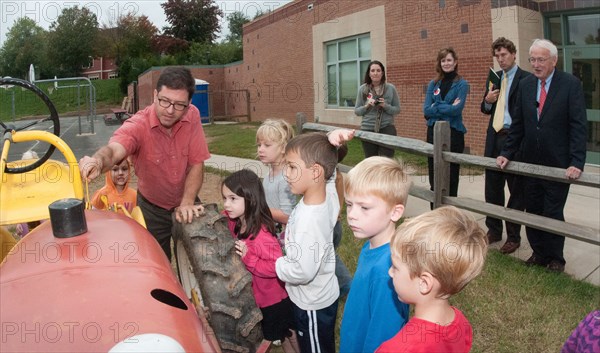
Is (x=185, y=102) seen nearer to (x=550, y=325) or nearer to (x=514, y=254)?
(x=550, y=325)

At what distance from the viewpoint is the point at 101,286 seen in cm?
159

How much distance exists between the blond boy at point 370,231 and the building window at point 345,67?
556 inches

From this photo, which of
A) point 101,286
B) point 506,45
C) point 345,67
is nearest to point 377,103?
point 506,45

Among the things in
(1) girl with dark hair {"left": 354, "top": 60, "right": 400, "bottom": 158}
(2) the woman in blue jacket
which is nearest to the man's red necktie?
(2) the woman in blue jacket

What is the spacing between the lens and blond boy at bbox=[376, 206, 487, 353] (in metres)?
1.75

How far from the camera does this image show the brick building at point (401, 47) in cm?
1036

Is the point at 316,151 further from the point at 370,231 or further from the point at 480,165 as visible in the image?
the point at 480,165

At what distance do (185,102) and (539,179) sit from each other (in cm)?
349

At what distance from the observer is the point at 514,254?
543 centimetres

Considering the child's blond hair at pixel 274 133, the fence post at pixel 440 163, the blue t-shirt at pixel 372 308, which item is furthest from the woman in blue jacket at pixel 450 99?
the blue t-shirt at pixel 372 308

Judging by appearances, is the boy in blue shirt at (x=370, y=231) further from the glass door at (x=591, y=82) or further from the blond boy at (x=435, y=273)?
the glass door at (x=591, y=82)

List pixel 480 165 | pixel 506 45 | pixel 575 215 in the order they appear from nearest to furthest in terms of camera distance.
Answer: pixel 480 165 < pixel 506 45 < pixel 575 215

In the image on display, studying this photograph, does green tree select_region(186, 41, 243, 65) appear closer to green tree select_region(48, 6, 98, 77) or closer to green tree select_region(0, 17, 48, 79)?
green tree select_region(48, 6, 98, 77)

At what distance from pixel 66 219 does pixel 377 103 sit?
5702 millimetres
